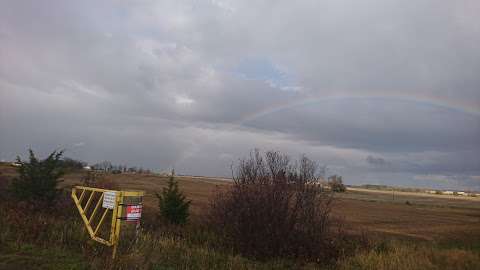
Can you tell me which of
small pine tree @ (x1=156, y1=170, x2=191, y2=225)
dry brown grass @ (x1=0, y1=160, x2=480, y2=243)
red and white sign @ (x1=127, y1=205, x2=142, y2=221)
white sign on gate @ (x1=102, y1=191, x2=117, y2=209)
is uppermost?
white sign on gate @ (x1=102, y1=191, x2=117, y2=209)

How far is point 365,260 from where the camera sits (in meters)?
14.8

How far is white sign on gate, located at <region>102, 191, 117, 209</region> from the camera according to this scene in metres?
10.7

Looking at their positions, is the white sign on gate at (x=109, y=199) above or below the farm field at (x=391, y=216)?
above

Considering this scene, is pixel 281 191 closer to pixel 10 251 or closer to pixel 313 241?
pixel 313 241

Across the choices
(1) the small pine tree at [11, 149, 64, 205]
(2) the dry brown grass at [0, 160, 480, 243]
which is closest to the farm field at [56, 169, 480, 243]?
(2) the dry brown grass at [0, 160, 480, 243]

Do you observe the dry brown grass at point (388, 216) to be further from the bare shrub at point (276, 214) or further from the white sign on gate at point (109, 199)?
the white sign on gate at point (109, 199)

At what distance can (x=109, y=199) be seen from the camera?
1086 cm

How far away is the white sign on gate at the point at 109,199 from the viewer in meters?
10.7

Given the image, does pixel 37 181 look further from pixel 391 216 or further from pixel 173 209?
pixel 391 216

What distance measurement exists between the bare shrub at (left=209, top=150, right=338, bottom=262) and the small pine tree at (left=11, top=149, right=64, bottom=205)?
34.6 feet

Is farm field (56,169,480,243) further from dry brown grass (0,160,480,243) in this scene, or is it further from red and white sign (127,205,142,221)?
red and white sign (127,205,142,221)

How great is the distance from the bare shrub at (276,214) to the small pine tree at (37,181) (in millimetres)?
10537

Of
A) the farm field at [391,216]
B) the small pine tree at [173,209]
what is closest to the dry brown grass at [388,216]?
the farm field at [391,216]

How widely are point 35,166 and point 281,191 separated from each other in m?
14.6
